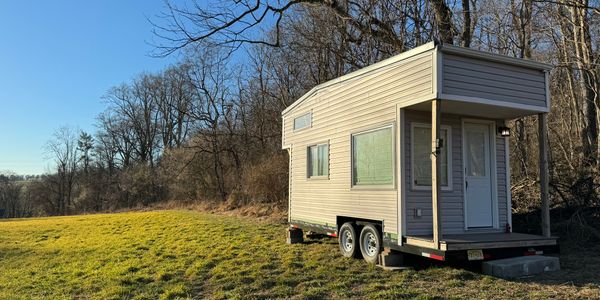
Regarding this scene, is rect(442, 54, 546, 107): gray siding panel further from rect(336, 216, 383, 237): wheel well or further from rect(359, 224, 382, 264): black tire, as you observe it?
rect(359, 224, 382, 264): black tire

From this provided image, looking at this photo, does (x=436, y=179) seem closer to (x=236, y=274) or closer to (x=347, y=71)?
(x=236, y=274)

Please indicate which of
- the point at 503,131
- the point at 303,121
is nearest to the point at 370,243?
the point at 503,131

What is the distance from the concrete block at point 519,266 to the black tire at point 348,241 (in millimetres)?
A: 2368

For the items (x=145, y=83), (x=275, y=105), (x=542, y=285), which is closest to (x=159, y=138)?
(x=145, y=83)

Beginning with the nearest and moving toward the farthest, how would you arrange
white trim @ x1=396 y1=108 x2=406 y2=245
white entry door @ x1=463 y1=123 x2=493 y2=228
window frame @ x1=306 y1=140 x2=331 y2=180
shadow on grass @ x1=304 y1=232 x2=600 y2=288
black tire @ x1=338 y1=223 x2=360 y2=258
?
shadow on grass @ x1=304 y1=232 x2=600 y2=288, white trim @ x1=396 y1=108 x2=406 y2=245, white entry door @ x1=463 y1=123 x2=493 y2=228, black tire @ x1=338 y1=223 x2=360 y2=258, window frame @ x1=306 y1=140 x2=331 y2=180

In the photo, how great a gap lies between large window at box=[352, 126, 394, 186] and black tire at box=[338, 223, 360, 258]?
2.96ft

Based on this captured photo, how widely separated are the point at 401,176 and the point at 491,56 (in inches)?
92.4

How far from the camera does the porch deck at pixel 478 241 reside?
636 cm

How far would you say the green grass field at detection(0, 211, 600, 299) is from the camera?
6133 millimetres

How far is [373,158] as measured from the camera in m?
8.13

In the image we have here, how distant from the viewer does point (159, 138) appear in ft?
153

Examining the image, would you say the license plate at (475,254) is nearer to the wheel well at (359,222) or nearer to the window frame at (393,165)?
the window frame at (393,165)

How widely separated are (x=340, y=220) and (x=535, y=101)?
13.8ft

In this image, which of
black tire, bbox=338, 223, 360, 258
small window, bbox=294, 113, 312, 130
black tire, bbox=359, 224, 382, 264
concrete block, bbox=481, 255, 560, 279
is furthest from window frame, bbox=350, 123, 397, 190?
small window, bbox=294, 113, 312, 130
